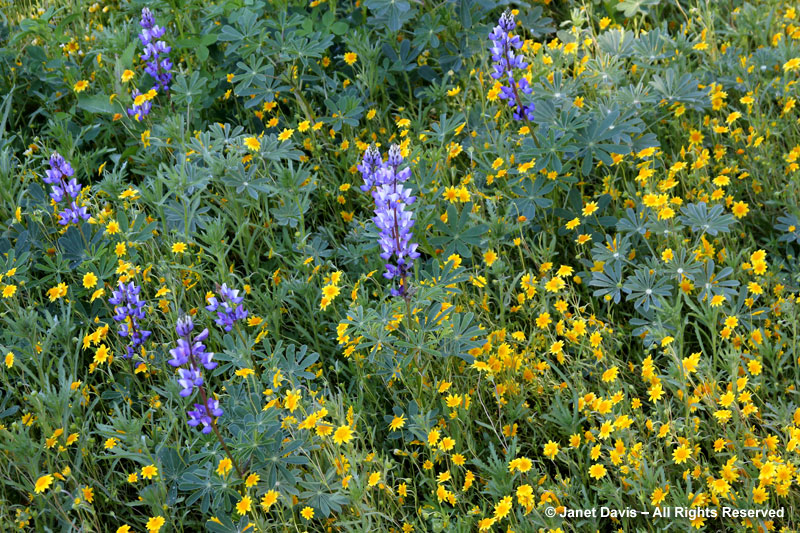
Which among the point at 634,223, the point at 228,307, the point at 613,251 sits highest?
the point at 634,223

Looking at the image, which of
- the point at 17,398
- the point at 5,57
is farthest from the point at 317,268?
the point at 5,57

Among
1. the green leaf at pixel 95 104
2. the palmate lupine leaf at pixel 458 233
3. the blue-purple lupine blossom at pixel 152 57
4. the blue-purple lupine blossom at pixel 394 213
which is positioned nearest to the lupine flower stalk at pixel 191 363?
the blue-purple lupine blossom at pixel 394 213

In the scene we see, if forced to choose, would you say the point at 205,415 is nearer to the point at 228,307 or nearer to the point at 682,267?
the point at 228,307

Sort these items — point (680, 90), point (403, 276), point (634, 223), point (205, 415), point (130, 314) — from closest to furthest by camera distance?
point (205, 415), point (403, 276), point (130, 314), point (634, 223), point (680, 90)

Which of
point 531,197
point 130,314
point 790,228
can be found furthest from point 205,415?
point 790,228

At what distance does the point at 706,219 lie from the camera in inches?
104

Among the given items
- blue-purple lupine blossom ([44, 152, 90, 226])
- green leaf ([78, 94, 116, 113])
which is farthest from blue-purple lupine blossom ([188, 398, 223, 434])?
green leaf ([78, 94, 116, 113])

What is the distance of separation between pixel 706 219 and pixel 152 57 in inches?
101

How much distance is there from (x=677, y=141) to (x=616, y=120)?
0.44 metres

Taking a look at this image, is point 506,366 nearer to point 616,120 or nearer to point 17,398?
point 616,120

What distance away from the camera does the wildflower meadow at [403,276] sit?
2.10 m

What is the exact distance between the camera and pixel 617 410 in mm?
2193

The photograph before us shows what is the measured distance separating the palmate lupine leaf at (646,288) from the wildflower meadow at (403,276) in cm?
1

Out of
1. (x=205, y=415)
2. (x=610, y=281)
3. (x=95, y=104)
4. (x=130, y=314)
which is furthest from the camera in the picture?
(x=95, y=104)
